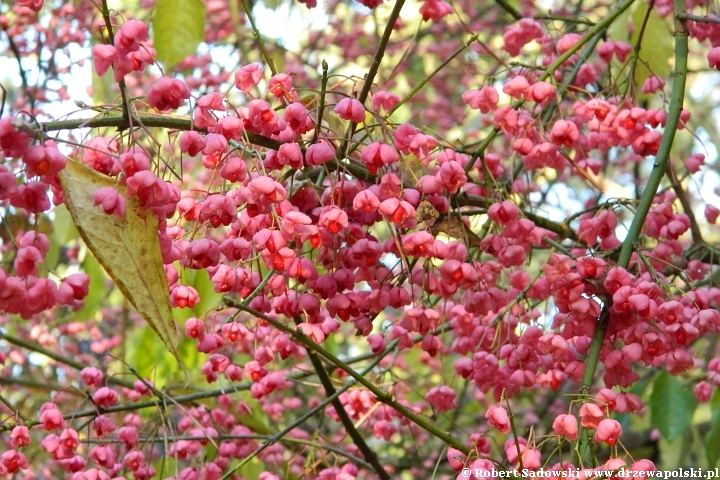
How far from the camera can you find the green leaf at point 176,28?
1.89 meters

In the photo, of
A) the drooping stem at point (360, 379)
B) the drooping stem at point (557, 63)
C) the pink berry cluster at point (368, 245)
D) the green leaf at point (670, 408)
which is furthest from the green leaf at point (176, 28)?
the green leaf at point (670, 408)

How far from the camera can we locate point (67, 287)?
109 centimetres

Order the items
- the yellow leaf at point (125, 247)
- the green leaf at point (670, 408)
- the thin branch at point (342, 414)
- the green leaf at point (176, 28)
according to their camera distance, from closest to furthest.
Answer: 1. the yellow leaf at point (125, 247)
2. the thin branch at point (342, 414)
3. the green leaf at point (176, 28)
4. the green leaf at point (670, 408)

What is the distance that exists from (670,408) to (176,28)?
138 centimetres

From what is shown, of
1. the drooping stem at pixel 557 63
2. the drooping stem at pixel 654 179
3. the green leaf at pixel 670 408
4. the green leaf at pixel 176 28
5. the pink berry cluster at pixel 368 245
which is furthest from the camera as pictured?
the green leaf at pixel 670 408

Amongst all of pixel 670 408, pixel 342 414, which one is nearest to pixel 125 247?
pixel 342 414

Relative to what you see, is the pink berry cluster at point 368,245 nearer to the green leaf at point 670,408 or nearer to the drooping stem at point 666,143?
the drooping stem at point 666,143

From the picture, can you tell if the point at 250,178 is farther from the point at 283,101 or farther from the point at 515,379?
the point at 515,379

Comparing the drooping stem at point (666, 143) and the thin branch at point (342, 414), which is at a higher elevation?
the drooping stem at point (666, 143)

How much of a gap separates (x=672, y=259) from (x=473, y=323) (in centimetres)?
43

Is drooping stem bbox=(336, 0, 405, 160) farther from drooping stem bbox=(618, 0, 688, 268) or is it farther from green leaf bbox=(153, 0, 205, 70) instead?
green leaf bbox=(153, 0, 205, 70)

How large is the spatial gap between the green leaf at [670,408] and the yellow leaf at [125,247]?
4.63 ft

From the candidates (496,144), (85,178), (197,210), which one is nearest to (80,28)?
(496,144)

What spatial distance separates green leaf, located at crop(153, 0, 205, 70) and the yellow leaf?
964 mm
